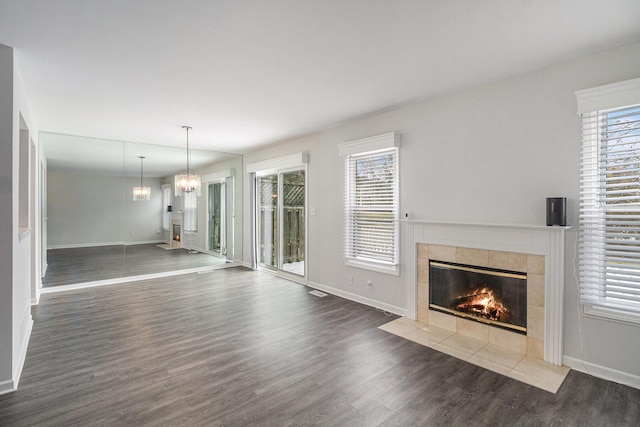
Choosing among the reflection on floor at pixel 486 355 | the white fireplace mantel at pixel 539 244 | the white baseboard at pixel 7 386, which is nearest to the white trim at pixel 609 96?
the white fireplace mantel at pixel 539 244

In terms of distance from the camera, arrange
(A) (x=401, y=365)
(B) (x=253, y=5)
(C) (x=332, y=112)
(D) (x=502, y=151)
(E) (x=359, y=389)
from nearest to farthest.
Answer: (B) (x=253, y=5) → (E) (x=359, y=389) → (A) (x=401, y=365) → (D) (x=502, y=151) → (C) (x=332, y=112)

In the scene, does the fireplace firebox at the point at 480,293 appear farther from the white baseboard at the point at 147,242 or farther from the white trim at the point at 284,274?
the white baseboard at the point at 147,242

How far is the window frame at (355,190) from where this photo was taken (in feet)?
13.2

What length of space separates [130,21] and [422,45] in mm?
2119

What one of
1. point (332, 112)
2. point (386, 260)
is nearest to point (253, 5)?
point (332, 112)

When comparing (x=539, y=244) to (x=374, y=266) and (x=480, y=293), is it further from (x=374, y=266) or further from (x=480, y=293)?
(x=374, y=266)

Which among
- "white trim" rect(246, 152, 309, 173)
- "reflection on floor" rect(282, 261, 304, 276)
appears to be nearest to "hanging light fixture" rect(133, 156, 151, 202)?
"white trim" rect(246, 152, 309, 173)

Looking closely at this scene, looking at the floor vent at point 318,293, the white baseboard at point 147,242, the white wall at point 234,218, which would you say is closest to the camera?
the floor vent at point 318,293

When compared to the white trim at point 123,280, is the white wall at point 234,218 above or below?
above

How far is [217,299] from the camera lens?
4711 millimetres

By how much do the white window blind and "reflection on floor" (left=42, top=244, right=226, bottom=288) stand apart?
13.5ft

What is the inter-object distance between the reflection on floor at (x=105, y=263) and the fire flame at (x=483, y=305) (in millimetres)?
5586

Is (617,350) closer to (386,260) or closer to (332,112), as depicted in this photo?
(386,260)

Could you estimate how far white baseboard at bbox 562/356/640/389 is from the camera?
7.93 ft
